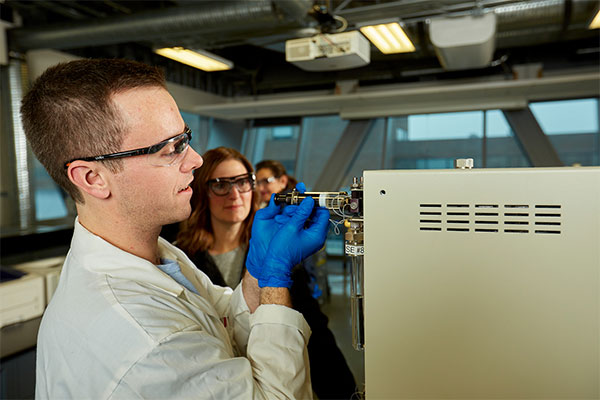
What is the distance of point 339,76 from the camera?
19.5ft

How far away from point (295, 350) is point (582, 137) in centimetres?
642

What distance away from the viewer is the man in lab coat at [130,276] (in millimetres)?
741

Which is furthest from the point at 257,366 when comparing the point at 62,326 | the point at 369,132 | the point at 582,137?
the point at 582,137

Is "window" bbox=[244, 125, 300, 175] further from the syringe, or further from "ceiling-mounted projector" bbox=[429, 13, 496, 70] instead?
the syringe

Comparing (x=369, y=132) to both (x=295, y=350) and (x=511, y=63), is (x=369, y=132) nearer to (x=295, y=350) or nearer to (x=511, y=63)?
(x=511, y=63)

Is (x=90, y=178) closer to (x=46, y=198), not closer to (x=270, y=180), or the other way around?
(x=270, y=180)

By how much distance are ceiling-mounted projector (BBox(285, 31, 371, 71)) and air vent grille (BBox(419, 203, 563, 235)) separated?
2462 mm

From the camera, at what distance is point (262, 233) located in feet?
4.01

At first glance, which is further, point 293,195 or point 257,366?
point 293,195

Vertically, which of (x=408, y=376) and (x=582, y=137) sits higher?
(x=582, y=137)

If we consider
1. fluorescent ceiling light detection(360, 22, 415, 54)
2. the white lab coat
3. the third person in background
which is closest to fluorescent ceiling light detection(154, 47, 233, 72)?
the third person in background

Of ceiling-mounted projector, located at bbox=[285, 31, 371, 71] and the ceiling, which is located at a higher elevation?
the ceiling

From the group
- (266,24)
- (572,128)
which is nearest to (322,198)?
(266,24)

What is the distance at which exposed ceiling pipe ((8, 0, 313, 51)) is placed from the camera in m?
2.83
